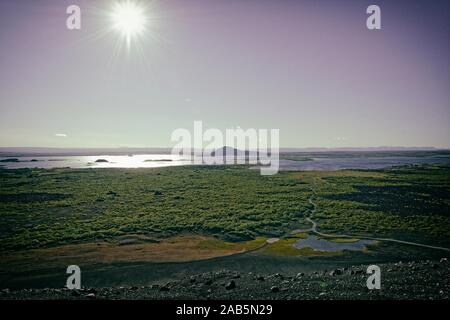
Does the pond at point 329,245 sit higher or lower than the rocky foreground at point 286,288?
lower

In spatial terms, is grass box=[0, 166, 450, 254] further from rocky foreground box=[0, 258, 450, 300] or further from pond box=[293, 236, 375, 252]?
rocky foreground box=[0, 258, 450, 300]

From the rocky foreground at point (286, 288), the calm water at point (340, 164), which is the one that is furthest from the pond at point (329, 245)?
the calm water at point (340, 164)

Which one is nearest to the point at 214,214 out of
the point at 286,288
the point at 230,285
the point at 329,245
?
the point at 329,245

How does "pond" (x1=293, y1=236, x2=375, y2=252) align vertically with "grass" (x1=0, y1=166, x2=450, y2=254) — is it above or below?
below

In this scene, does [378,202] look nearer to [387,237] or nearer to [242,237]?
[387,237]

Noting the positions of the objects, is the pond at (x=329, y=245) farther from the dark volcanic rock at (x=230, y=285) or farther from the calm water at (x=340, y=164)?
the calm water at (x=340, y=164)

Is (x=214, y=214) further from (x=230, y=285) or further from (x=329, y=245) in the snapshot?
(x=230, y=285)

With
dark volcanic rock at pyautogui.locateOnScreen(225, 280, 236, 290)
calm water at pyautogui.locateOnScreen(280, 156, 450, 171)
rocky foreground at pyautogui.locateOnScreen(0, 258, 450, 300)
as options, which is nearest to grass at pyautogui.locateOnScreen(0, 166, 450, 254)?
rocky foreground at pyautogui.locateOnScreen(0, 258, 450, 300)

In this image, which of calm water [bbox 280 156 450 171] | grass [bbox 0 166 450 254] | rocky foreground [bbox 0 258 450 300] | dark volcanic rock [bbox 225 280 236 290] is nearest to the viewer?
rocky foreground [bbox 0 258 450 300]
